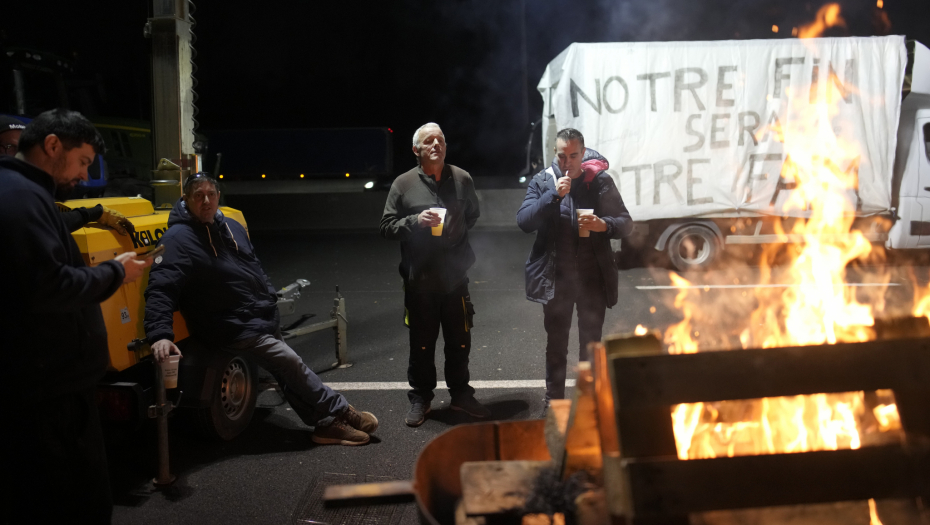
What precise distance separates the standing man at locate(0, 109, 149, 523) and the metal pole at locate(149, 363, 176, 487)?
1156mm

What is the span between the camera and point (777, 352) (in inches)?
73.7

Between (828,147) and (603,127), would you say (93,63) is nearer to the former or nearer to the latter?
(603,127)

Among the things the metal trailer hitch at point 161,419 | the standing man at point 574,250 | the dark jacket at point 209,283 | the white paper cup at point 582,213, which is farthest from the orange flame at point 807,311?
the metal trailer hitch at point 161,419

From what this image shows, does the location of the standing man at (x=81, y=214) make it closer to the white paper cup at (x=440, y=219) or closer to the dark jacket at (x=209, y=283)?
the dark jacket at (x=209, y=283)

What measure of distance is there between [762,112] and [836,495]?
8.43m

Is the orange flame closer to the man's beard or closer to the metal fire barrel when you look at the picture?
the metal fire barrel

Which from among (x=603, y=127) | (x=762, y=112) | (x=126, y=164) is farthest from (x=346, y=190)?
(x=762, y=112)

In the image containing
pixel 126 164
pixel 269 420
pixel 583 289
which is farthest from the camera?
pixel 126 164

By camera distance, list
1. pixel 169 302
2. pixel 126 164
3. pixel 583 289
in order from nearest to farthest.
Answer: pixel 169 302 → pixel 583 289 → pixel 126 164

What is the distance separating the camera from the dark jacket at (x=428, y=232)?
4395 mm

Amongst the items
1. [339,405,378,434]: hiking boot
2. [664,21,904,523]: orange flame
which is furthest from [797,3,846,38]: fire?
[339,405,378,434]: hiking boot

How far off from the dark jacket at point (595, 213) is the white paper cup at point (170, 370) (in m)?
2.23

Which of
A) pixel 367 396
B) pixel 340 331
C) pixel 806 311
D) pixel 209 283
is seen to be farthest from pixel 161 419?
pixel 806 311

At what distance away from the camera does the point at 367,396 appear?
509 cm
